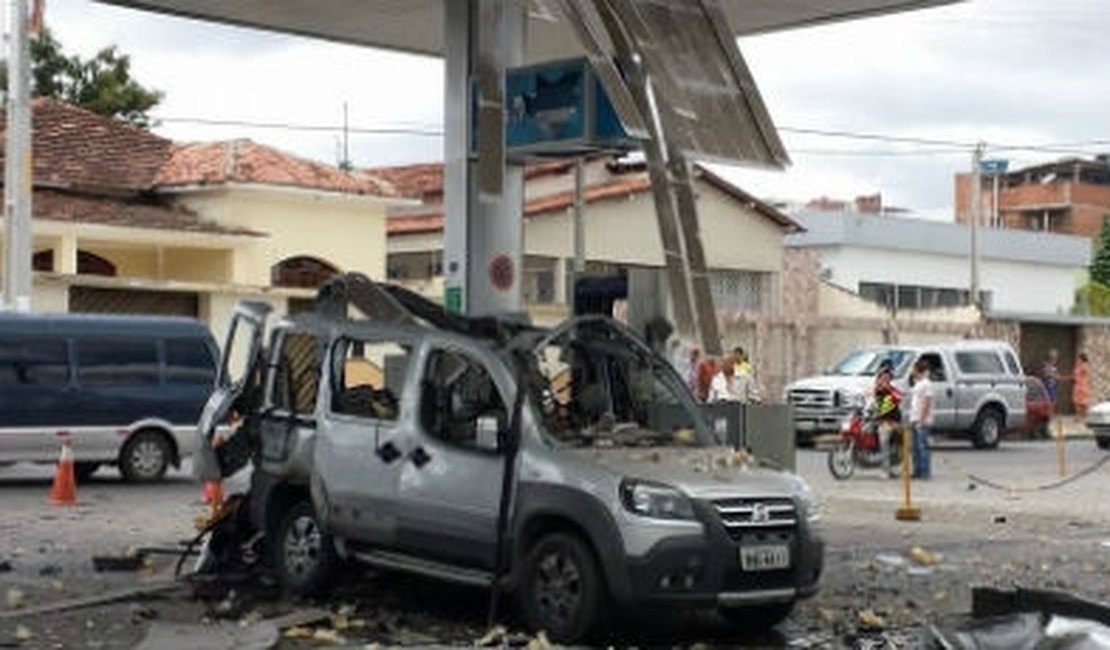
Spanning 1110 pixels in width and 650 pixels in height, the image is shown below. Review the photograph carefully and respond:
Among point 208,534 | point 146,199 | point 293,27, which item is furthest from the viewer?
point 146,199

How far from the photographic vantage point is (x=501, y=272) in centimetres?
1554

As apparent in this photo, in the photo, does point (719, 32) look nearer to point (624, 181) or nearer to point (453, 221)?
point (453, 221)

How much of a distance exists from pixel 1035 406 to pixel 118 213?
18.8m

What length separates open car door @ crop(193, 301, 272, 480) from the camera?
12586 millimetres

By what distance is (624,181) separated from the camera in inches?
1683

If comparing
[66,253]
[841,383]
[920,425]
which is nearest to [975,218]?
[841,383]

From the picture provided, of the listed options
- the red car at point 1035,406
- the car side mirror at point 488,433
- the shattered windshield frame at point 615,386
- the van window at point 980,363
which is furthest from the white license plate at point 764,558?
the red car at point 1035,406

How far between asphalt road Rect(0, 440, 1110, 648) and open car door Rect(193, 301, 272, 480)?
38.8 inches

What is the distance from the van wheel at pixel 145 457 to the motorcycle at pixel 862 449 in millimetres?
9273

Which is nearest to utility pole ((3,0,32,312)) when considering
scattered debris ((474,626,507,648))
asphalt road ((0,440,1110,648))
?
asphalt road ((0,440,1110,648))

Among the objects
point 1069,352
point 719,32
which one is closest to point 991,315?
point 1069,352

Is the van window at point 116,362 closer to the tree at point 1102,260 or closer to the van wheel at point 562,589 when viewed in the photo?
→ the van wheel at point 562,589

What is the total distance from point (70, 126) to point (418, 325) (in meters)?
25.5

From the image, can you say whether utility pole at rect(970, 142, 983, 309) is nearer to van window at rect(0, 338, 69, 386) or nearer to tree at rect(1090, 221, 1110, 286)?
tree at rect(1090, 221, 1110, 286)
